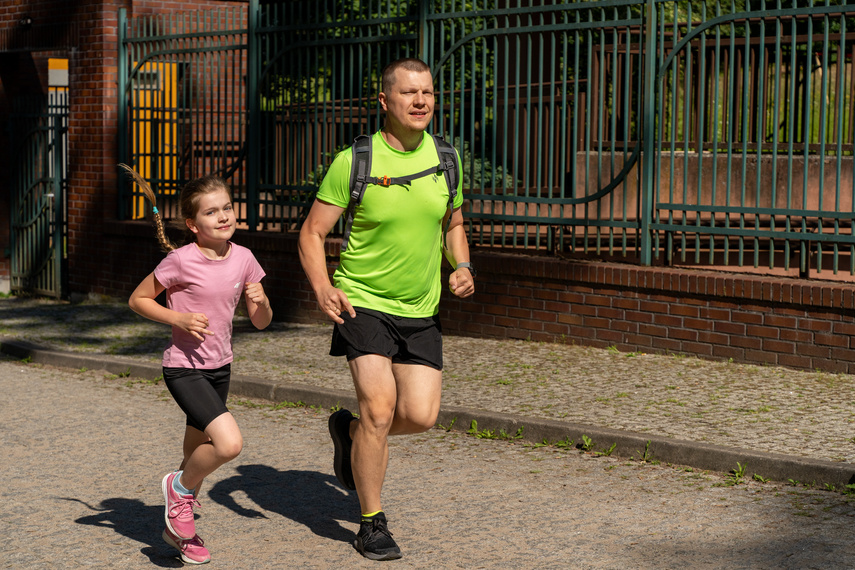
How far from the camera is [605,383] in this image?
8672 mm

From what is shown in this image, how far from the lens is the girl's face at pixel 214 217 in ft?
16.3

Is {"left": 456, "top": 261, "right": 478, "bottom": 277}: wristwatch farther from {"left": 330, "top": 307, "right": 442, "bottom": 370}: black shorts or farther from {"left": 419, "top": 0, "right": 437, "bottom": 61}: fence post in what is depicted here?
{"left": 419, "top": 0, "right": 437, "bottom": 61}: fence post

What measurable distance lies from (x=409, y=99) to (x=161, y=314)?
1345 millimetres

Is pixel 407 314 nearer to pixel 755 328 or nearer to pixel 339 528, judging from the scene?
pixel 339 528

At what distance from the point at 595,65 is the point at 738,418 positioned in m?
4.34

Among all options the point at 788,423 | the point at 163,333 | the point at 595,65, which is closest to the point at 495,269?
the point at 595,65

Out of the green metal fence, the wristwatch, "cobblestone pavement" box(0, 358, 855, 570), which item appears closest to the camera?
"cobblestone pavement" box(0, 358, 855, 570)

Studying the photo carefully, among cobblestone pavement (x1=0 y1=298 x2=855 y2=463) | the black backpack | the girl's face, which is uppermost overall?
the black backpack

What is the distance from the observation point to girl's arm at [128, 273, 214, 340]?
15.7ft

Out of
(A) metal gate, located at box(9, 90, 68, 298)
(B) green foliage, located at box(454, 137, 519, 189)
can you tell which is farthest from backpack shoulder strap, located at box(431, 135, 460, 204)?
(A) metal gate, located at box(9, 90, 68, 298)

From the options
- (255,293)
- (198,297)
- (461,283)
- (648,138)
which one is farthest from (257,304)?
(648,138)

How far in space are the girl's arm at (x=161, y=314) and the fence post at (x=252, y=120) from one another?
8401mm

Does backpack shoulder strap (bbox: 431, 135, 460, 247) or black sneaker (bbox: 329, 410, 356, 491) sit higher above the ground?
backpack shoulder strap (bbox: 431, 135, 460, 247)

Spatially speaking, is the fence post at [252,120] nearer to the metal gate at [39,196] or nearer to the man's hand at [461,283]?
the metal gate at [39,196]
